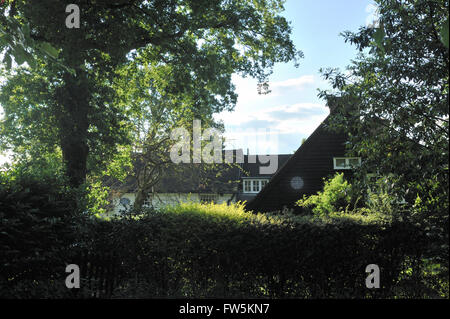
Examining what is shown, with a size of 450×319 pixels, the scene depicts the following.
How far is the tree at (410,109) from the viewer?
22.6 ft

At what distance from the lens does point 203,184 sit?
32406 millimetres

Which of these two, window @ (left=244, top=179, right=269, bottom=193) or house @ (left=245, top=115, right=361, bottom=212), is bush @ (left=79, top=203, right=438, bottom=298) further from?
window @ (left=244, top=179, right=269, bottom=193)

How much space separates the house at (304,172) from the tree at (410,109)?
13.2m

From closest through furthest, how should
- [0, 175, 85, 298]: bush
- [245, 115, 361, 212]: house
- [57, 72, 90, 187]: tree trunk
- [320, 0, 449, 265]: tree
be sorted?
1. [320, 0, 449, 265]: tree
2. [0, 175, 85, 298]: bush
3. [57, 72, 90, 187]: tree trunk
4. [245, 115, 361, 212]: house

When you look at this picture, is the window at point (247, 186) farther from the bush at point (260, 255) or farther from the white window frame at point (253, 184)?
the bush at point (260, 255)

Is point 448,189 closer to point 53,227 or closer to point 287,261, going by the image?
point 287,261

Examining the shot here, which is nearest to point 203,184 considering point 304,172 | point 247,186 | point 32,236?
point 304,172

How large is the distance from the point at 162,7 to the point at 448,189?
11.8 m

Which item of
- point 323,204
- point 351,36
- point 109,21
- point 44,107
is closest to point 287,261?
point 351,36

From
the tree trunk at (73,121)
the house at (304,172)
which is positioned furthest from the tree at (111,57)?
the house at (304,172)

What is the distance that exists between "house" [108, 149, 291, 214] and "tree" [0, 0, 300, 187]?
724 cm

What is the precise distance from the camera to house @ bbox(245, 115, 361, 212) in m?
21.3

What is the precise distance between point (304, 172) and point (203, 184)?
12880 millimetres

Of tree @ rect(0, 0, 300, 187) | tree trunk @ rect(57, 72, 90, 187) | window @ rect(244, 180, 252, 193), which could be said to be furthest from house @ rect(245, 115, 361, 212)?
window @ rect(244, 180, 252, 193)
